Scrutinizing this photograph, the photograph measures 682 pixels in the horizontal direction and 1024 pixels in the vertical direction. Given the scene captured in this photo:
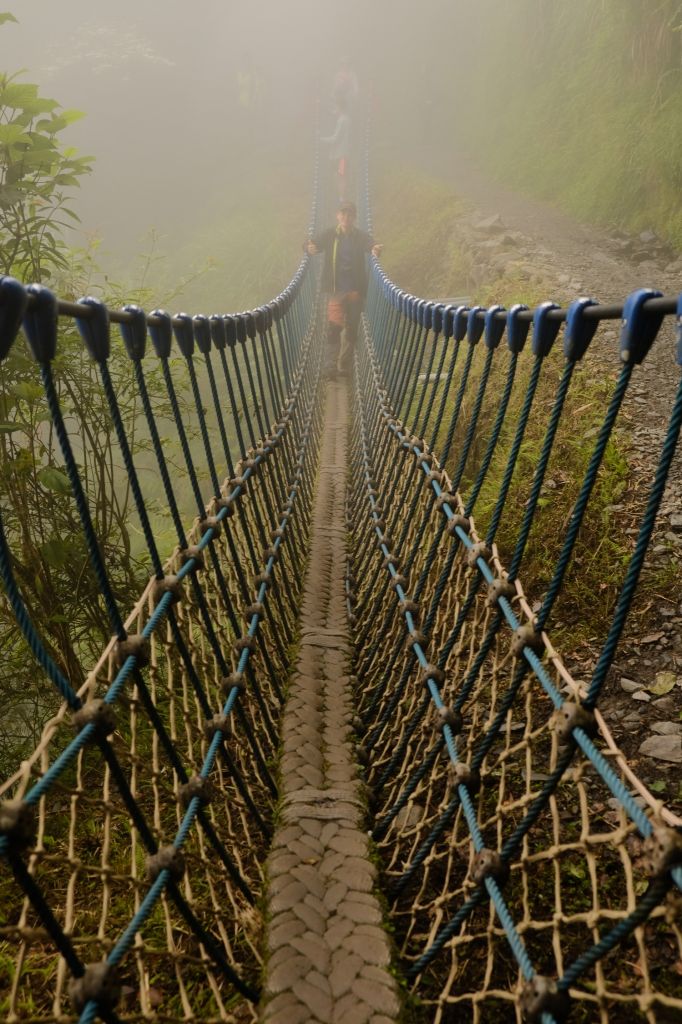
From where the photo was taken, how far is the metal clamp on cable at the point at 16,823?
27.5 inches

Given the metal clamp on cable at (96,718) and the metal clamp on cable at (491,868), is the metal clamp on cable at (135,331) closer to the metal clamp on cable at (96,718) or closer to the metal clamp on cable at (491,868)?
the metal clamp on cable at (96,718)

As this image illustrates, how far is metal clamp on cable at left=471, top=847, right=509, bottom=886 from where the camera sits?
3.45ft

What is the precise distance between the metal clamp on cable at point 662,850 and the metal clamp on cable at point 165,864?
68 cm

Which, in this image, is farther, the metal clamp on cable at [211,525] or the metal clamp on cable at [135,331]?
the metal clamp on cable at [211,525]

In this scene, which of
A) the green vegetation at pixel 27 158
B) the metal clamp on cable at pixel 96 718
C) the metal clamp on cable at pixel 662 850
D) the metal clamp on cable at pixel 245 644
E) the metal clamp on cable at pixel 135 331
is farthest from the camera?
the green vegetation at pixel 27 158

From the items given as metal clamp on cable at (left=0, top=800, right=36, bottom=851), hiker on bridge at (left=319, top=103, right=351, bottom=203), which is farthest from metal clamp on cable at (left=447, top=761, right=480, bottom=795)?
hiker on bridge at (left=319, top=103, right=351, bottom=203)

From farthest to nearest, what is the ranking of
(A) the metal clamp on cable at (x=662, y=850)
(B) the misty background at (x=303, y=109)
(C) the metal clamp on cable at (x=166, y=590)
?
(B) the misty background at (x=303, y=109), (C) the metal clamp on cable at (x=166, y=590), (A) the metal clamp on cable at (x=662, y=850)

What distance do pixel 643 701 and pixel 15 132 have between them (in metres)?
2.44

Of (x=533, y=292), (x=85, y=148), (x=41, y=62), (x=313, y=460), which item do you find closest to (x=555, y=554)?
(x=313, y=460)

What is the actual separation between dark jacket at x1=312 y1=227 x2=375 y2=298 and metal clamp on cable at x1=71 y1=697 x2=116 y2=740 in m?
5.79

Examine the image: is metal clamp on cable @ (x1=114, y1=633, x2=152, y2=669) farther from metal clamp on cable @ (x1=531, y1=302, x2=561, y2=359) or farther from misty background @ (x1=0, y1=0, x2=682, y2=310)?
misty background @ (x1=0, y1=0, x2=682, y2=310)

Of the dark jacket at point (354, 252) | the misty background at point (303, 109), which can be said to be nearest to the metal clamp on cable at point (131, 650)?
the misty background at point (303, 109)

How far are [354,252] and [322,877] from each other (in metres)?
5.57

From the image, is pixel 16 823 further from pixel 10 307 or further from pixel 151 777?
pixel 151 777
